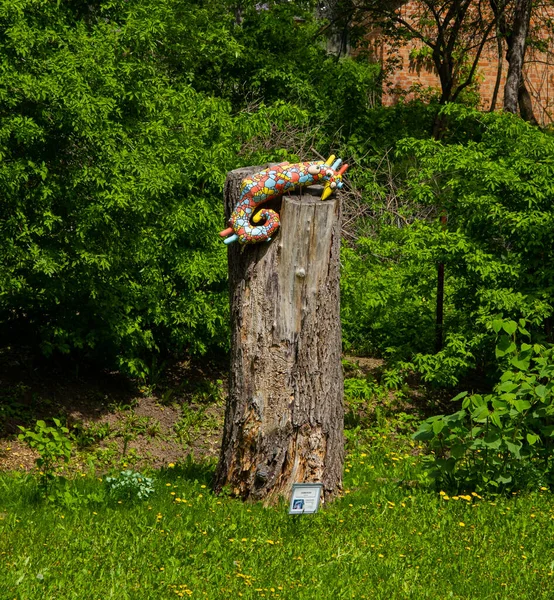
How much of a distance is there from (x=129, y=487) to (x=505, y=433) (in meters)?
2.45

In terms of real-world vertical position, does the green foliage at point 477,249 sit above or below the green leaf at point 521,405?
above

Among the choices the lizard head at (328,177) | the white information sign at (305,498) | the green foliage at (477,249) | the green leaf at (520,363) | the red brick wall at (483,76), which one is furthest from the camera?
the red brick wall at (483,76)

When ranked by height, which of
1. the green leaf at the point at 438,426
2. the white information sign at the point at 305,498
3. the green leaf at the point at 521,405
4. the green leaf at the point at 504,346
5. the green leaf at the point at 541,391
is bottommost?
the white information sign at the point at 305,498

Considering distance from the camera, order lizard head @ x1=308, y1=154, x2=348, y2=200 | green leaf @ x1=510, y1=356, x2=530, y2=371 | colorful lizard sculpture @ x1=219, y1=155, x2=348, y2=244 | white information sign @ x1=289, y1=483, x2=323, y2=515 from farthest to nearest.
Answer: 1. green leaf @ x1=510, y1=356, x2=530, y2=371
2. lizard head @ x1=308, y1=154, x2=348, y2=200
3. colorful lizard sculpture @ x1=219, y1=155, x2=348, y2=244
4. white information sign @ x1=289, y1=483, x2=323, y2=515

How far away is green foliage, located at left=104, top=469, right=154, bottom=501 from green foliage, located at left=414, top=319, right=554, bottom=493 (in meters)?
1.79

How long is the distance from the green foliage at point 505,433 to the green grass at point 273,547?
0.21 m

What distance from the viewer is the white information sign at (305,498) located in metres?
5.46

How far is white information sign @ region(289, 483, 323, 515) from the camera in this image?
17.9 feet

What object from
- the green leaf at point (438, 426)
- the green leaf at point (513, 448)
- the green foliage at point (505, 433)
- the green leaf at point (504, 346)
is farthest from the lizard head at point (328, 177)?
the green leaf at point (513, 448)

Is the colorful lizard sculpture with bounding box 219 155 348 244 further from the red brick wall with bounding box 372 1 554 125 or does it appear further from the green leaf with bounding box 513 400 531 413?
the red brick wall with bounding box 372 1 554 125

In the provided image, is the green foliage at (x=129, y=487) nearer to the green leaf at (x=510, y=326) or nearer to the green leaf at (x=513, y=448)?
the green leaf at (x=513, y=448)

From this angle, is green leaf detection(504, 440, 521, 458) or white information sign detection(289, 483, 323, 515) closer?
white information sign detection(289, 483, 323, 515)

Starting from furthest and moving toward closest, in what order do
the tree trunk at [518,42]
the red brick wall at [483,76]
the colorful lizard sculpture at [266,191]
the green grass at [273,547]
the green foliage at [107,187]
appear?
1. the red brick wall at [483,76]
2. the tree trunk at [518,42]
3. the green foliage at [107,187]
4. the colorful lizard sculpture at [266,191]
5. the green grass at [273,547]

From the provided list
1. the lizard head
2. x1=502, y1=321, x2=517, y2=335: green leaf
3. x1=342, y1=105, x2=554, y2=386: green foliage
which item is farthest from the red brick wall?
x1=502, y1=321, x2=517, y2=335: green leaf
